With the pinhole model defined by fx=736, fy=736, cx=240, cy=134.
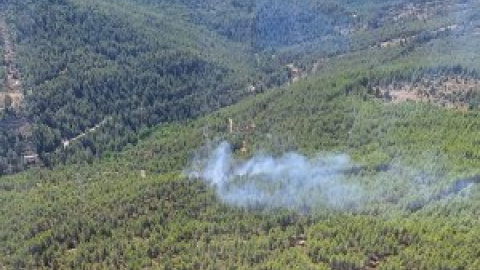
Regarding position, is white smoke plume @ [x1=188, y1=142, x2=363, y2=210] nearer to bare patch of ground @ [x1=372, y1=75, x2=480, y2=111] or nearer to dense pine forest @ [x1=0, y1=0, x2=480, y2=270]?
dense pine forest @ [x1=0, y1=0, x2=480, y2=270]

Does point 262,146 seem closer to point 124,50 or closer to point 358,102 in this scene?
point 358,102

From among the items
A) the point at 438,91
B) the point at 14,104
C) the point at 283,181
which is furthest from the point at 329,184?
the point at 14,104

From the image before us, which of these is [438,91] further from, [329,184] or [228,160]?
[228,160]

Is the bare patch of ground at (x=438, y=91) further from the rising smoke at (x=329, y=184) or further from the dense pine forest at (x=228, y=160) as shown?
the rising smoke at (x=329, y=184)

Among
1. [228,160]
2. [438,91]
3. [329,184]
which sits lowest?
[228,160]

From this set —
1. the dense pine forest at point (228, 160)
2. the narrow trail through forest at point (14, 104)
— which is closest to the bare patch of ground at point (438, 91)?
the dense pine forest at point (228, 160)
